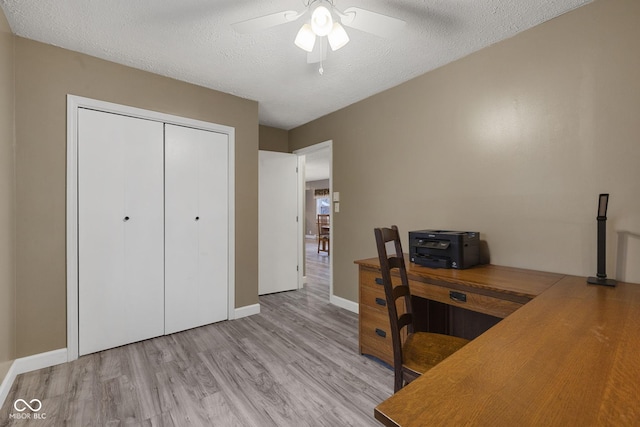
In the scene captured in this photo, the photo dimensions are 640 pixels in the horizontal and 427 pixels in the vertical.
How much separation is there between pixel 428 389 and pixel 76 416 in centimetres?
208

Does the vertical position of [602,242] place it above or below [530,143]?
below

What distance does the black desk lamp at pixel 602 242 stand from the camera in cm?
162

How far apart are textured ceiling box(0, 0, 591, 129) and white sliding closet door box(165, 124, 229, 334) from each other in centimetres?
68

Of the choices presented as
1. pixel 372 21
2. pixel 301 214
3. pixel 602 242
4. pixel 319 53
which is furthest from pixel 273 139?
pixel 602 242

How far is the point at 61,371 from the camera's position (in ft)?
7.01

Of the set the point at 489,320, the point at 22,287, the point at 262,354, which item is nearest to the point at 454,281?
the point at 489,320

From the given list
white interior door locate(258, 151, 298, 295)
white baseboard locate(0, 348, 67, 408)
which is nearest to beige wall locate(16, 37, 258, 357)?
white baseboard locate(0, 348, 67, 408)

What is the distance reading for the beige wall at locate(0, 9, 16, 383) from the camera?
1.83m

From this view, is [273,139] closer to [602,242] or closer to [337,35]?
[337,35]

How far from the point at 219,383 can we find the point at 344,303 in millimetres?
1813

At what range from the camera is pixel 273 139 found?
4402mm

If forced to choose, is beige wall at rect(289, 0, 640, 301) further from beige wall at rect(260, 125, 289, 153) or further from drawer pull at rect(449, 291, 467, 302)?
beige wall at rect(260, 125, 289, 153)

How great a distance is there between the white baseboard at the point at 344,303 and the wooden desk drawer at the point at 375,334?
1004mm

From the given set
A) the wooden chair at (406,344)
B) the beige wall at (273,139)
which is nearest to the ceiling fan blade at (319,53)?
the wooden chair at (406,344)
